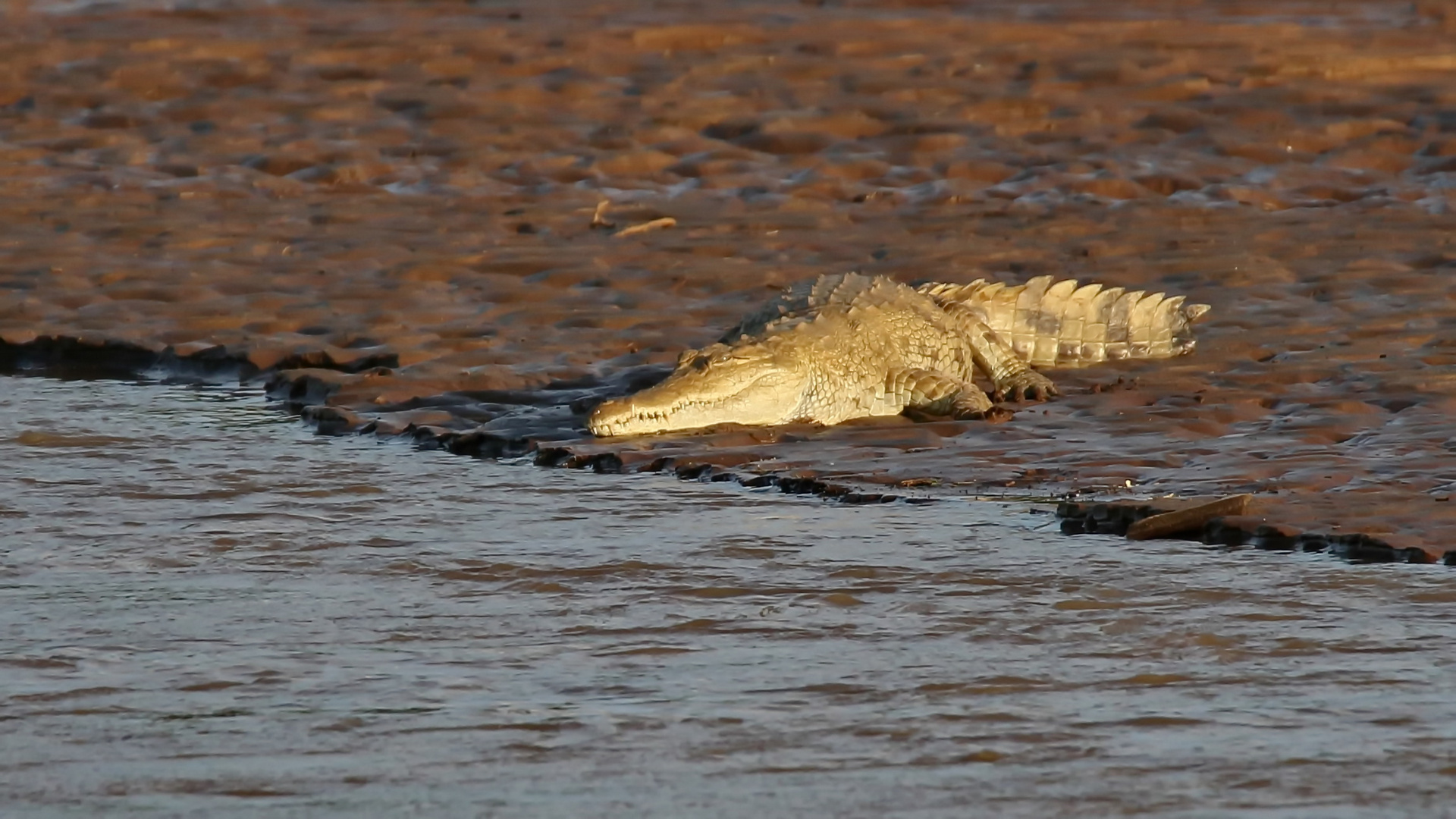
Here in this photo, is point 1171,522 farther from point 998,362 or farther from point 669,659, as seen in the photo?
point 998,362

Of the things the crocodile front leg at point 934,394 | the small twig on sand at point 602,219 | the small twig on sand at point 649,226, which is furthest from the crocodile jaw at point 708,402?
the small twig on sand at point 602,219

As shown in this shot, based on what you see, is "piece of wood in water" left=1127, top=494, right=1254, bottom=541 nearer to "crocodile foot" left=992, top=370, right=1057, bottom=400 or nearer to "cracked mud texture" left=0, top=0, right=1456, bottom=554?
"cracked mud texture" left=0, top=0, right=1456, bottom=554

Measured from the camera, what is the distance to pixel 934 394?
7480 mm

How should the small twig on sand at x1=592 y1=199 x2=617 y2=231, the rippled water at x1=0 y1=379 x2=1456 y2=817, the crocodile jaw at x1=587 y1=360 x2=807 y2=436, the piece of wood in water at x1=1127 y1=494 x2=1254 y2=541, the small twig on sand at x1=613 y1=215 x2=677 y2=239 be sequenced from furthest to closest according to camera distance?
1. the small twig on sand at x1=592 y1=199 x2=617 y2=231
2. the small twig on sand at x1=613 y1=215 x2=677 y2=239
3. the crocodile jaw at x1=587 y1=360 x2=807 y2=436
4. the piece of wood in water at x1=1127 y1=494 x2=1254 y2=541
5. the rippled water at x1=0 y1=379 x2=1456 y2=817

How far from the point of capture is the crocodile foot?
25.4 feet

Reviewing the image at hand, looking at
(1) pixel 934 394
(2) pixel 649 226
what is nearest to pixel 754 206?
(2) pixel 649 226

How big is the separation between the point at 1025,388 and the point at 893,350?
0.51 meters

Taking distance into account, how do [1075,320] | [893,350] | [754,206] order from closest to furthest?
[893,350], [1075,320], [754,206]

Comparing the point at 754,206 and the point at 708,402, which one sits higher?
the point at 754,206

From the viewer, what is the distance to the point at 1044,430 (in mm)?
7141

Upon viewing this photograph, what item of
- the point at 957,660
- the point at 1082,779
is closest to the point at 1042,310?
the point at 957,660

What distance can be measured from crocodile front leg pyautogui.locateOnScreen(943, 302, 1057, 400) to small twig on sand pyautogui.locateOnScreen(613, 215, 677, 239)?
2.82 meters

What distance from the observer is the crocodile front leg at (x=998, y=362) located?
25.6 feet

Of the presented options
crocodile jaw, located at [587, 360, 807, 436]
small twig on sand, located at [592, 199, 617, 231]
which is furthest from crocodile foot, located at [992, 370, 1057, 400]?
small twig on sand, located at [592, 199, 617, 231]
